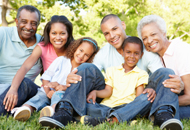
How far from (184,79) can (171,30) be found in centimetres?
1617

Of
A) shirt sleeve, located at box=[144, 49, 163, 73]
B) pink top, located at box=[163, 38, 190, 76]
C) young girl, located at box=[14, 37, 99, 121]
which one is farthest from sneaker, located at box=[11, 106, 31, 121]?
pink top, located at box=[163, 38, 190, 76]

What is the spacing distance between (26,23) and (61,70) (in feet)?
3.66

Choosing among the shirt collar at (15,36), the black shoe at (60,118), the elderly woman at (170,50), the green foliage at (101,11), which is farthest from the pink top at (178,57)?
the green foliage at (101,11)

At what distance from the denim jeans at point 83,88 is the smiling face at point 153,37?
2.92 feet

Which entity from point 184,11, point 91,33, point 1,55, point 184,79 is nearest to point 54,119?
point 184,79

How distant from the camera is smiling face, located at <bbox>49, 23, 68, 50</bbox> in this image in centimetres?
329

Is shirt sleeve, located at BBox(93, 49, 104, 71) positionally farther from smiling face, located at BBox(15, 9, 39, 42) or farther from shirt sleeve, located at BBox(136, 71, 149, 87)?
smiling face, located at BBox(15, 9, 39, 42)

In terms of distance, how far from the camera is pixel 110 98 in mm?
2721

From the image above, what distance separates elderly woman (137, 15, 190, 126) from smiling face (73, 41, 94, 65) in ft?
2.92

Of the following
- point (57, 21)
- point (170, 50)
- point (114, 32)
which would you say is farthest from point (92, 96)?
point (57, 21)

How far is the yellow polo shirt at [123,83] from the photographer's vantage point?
104 inches

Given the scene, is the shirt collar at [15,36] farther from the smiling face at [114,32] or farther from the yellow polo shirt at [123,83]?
the yellow polo shirt at [123,83]

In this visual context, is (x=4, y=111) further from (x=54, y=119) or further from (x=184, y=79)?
(x=184, y=79)

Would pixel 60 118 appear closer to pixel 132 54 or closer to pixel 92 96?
pixel 92 96
